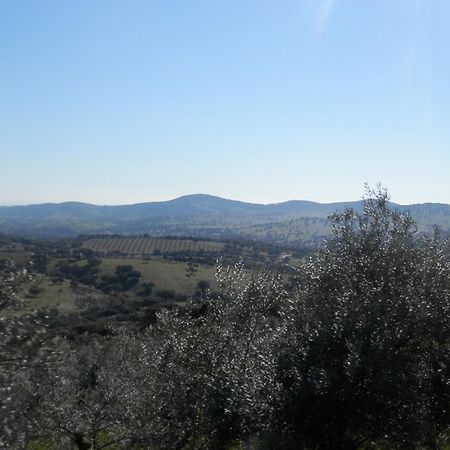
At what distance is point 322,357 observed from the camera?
1477cm

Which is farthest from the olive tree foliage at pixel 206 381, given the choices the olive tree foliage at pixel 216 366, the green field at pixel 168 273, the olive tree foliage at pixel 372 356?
the green field at pixel 168 273

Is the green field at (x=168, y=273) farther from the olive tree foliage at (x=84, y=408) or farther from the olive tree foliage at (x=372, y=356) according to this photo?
the olive tree foliage at (x=372, y=356)

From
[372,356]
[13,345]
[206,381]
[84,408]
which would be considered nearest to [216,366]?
[206,381]

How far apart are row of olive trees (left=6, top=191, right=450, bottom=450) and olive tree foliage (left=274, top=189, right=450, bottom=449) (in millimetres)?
36

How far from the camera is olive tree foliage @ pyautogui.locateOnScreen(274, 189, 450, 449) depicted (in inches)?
556

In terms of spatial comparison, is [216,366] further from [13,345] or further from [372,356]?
[13,345]

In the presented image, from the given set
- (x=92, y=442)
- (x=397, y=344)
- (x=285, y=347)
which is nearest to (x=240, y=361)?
(x=285, y=347)

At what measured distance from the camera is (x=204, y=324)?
21484 millimetres

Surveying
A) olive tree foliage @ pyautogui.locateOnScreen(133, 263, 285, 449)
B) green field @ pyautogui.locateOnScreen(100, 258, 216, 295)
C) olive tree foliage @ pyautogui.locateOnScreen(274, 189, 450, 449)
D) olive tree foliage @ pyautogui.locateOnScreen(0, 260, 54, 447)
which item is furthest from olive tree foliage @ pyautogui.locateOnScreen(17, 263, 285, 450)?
green field @ pyautogui.locateOnScreen(100, 258, 216, 295)

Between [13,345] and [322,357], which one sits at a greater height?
[13,345]

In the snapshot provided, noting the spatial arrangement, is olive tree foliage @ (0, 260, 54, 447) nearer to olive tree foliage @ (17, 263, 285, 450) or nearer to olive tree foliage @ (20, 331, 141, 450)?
olive tree foliage @ (17, 263, 285, 450)

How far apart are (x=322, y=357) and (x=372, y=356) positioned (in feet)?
4.64

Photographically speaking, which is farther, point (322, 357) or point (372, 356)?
point (322, 357)

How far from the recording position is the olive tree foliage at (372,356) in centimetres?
1413
